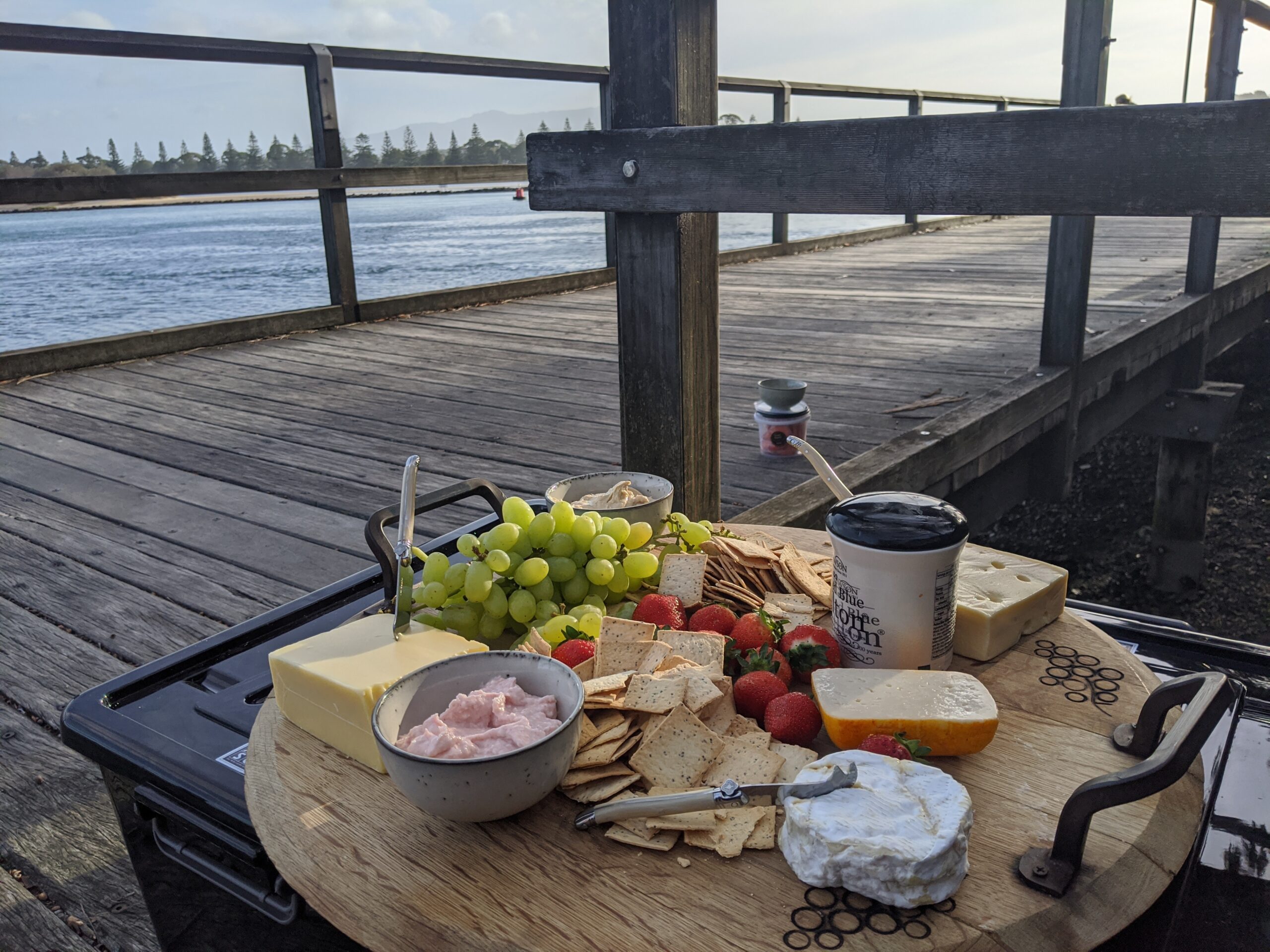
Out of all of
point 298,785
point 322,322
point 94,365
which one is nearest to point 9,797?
point 298,785

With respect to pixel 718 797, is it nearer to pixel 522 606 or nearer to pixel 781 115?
pixel 522 606

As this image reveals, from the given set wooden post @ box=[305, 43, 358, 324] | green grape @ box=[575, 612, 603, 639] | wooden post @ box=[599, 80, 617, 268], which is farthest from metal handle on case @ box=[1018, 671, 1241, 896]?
wooden post @ box=[599, 80, 617, 268]

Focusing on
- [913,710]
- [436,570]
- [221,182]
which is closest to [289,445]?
[221,182]

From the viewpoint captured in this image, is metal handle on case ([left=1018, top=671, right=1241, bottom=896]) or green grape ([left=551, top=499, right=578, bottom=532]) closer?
metal handle on case ([left=1018, top=671, right=1241, bottom=896])

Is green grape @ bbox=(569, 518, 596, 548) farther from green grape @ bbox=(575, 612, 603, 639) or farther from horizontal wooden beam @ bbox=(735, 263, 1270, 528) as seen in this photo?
horizontal wooden beam @ bbox=(735, 263, 1270, 528)

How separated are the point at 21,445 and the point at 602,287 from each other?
4607mm

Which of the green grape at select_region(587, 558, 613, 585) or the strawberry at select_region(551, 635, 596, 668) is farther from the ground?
the green grape at select_region(587, 558, 613, 585)

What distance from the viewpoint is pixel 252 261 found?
32.6 meters

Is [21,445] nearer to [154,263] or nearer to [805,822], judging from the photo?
[805,822]

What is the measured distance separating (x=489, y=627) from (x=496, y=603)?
0.04 m

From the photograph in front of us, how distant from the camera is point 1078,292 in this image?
13.2 ft

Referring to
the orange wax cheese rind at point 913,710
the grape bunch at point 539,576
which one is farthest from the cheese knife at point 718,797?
the grape bunch at point 539,576

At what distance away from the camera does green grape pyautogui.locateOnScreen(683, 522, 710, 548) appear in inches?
53.9

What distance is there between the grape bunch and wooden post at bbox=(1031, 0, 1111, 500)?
2995 millimetres
